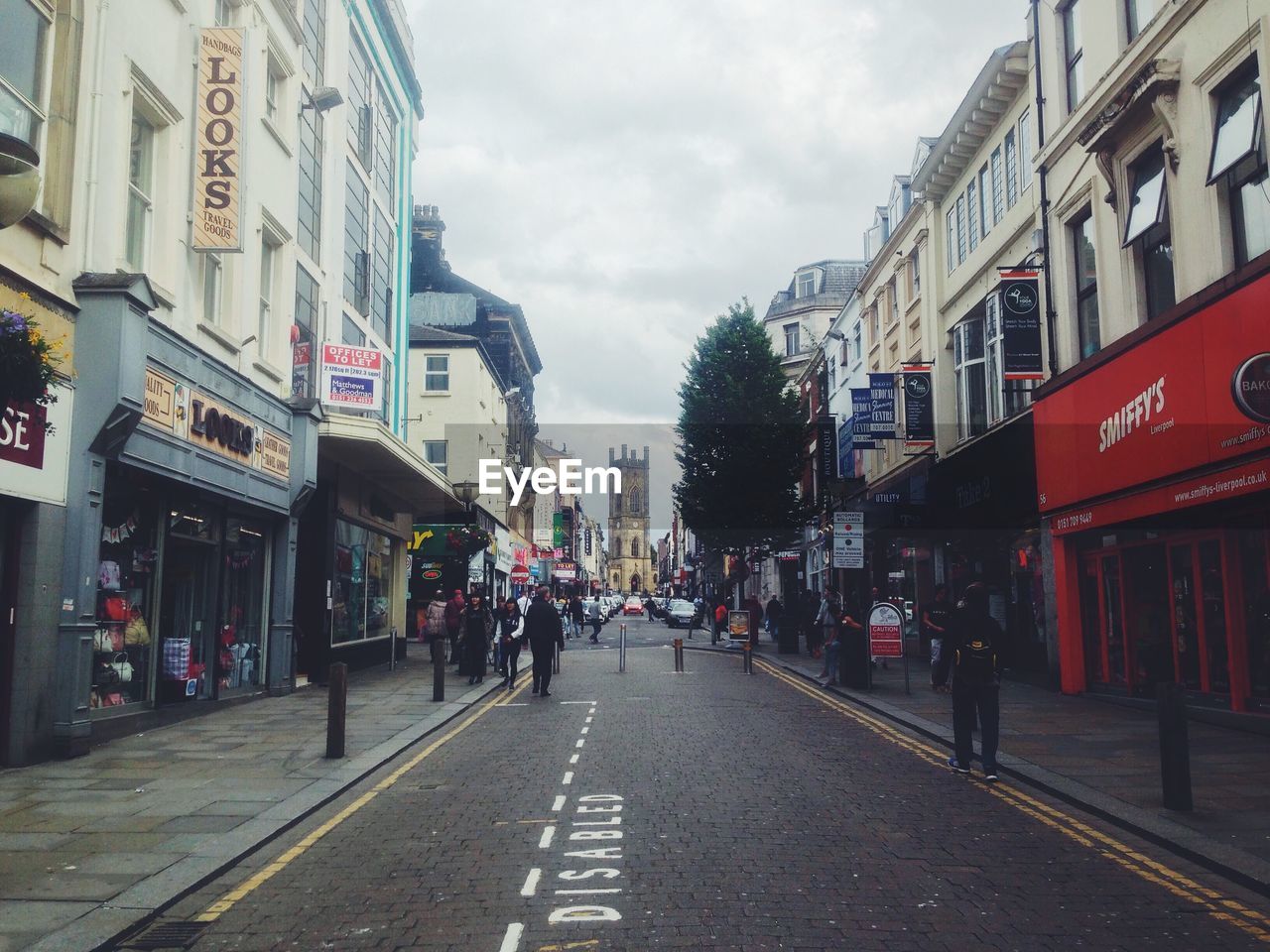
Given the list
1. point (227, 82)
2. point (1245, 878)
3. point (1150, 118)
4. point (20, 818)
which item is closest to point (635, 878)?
point (1245, 878)

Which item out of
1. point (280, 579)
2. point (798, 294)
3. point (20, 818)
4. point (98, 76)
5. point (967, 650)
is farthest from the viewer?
point (798, 294)

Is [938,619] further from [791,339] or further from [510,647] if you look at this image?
[791,339]

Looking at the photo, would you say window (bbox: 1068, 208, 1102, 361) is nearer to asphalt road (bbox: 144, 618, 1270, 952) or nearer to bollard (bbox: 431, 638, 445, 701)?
asphalt road (bbox: 144, 618, 1270, 952)

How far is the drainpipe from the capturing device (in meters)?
19.4

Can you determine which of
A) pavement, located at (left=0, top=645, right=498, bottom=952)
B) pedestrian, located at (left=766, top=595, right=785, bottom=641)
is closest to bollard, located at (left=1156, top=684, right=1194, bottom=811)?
pavement, located at (left=0, top=645, right=498, bottom=952)

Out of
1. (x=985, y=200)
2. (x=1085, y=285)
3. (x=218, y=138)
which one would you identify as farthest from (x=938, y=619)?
(x=218, y=138)

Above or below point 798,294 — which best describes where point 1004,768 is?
below

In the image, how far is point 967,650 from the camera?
417 inches

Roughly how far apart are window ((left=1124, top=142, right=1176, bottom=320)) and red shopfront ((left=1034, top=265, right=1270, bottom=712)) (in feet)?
2.58

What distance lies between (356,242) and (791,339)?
41.1m

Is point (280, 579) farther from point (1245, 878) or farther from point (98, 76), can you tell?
point (1245, 878)

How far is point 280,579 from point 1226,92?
51.8 feet

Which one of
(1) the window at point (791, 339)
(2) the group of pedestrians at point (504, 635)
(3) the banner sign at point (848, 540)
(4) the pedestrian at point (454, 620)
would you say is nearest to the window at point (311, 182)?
(2) the group of pedestrians at point (504, 635)

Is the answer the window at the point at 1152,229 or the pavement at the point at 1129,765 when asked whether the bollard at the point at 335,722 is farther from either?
the window at the point at 1152,229
